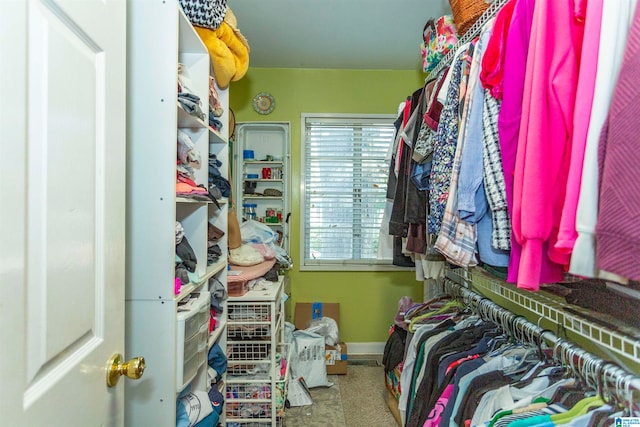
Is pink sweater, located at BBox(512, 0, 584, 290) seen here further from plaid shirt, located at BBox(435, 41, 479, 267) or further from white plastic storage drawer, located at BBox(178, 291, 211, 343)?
white plastic storage drawer, located at BBox(178, 291, 211, 343)

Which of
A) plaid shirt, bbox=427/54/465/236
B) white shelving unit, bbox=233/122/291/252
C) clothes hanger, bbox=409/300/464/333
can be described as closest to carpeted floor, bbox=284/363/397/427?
clothes hanger, bbox=409/300/464/333

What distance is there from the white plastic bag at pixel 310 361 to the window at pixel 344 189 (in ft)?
2.56

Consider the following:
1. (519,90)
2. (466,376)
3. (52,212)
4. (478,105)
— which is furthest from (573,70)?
(52,212)

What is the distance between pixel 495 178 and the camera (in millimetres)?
979

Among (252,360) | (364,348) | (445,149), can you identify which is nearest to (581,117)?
(445,149)

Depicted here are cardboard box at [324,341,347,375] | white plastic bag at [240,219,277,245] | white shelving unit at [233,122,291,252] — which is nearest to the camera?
white plastic bag at [240,219,277,245]

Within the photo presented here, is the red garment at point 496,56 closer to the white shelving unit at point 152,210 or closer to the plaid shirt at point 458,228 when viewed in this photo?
the plaid shirt at point 458,228

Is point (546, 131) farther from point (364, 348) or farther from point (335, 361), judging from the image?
point (364, 348)

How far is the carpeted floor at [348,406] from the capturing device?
219cm

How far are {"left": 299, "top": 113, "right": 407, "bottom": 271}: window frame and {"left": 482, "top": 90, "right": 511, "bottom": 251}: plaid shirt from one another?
223cm

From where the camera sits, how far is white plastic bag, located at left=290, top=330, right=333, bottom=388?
256cm

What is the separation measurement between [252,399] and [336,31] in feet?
8.02

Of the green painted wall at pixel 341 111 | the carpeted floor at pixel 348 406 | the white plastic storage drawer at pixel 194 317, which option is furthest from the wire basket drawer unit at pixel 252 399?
the green painted wall at pixel 341 111

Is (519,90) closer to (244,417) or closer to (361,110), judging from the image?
(244,417)
